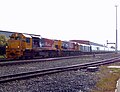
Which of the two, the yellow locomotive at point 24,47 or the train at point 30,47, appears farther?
the train at point 30,47

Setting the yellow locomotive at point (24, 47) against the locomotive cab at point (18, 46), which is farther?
the yellow locomotive at point (24, 47)

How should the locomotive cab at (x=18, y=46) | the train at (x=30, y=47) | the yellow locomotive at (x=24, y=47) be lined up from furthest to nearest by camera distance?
the train at (x=30, y=47) → the yellow locomotive at (x=24, y=47) → the locomotive cab at (x=18, y=46)

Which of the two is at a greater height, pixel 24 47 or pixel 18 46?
pixel 18 46

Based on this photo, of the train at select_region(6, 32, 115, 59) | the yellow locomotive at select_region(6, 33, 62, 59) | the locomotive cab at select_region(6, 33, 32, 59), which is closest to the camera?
the locomotive cab at select_region(6, 33, 32, 59)

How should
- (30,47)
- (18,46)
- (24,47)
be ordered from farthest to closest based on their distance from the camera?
(30,47), (24,47), (18,46)

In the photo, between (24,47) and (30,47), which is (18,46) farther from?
(30,47)

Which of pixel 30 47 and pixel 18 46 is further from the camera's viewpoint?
pixel 30 47

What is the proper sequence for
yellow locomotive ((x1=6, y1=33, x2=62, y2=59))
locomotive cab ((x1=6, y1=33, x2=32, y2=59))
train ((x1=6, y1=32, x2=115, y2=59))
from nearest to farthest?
1. locomotive cab ((x1=6, y1=33, x2=32, y2=59))
2. yellow locomotive ((x1=6, y1=33, x2=62, y2=59))
3. train ((x1=6, y1=32, x2=115, y2=59))

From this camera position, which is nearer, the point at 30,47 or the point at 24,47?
the point at 24,47

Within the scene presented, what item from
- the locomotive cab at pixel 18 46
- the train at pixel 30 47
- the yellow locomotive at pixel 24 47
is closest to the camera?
the locomotive cab at pixel 18 46

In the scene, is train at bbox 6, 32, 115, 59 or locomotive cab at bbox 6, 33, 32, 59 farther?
train at bbox 6, 32, 115, 59

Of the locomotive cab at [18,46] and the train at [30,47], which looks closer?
the locomotive cab at [18,46]

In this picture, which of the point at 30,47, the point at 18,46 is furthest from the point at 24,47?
the point at 30,47

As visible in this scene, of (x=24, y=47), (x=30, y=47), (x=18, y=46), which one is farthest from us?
(x=30, y=47)
